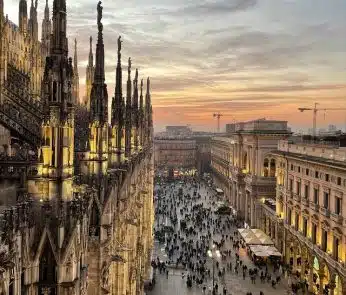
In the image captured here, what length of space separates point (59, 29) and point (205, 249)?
47.0m

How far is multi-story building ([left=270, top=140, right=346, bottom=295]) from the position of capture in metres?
38.6

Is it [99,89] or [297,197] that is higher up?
[99,89]

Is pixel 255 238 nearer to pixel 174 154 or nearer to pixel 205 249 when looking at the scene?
pixel 205 249

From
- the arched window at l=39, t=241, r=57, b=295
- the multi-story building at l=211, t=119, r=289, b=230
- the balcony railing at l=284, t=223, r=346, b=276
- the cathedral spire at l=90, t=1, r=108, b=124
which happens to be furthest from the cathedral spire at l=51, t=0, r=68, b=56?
the multi-story building at l=211, t=119, r=289, b=230

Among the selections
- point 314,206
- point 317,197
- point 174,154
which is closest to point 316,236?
point 314,206

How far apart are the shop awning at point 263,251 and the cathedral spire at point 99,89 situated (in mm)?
35300

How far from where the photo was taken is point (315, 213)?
148ft

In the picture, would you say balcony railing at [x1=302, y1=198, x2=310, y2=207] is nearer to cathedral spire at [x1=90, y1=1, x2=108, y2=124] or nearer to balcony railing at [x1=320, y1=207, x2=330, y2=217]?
balcony railing at [x1=320, y1=207, x2=330, y2=217]

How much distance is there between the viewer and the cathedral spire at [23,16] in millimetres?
51647

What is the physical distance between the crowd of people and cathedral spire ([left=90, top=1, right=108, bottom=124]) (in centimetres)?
2262

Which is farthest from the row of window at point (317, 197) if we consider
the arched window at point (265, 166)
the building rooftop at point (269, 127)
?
the building rooftop at point (269, 127)

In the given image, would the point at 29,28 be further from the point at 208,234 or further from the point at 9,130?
the point at 208,234

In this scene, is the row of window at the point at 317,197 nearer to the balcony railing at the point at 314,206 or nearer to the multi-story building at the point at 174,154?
the balcony railing at the point at 314,206

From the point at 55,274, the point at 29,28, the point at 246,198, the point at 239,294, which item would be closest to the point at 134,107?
A: the point at 239,294
